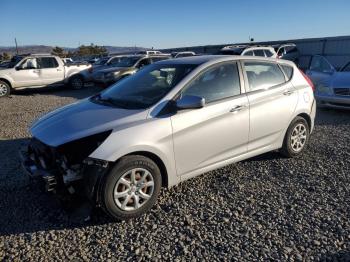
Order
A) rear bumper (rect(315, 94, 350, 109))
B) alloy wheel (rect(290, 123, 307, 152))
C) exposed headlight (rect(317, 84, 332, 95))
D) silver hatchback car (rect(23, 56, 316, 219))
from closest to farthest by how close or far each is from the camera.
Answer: silver hatchback car (rect(23, 56, 316, 219)) < alloy wheel (rect(290, 123, 307, 152)) < rear bumper (rect(315, 94, 350, 109)) < exposed headlight (rect(317, 84, 332, 95))

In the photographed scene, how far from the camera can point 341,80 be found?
8594mm

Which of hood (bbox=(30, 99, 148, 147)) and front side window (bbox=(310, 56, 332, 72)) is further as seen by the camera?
front side window (bbox=(310, 56, 332, 72))

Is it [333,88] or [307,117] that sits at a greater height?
[307,117]

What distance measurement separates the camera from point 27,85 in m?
14.1

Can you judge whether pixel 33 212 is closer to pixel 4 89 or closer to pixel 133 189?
pixel 133 189

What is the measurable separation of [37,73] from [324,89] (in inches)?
446

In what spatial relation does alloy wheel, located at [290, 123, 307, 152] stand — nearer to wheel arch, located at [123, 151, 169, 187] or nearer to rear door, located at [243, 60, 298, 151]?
rear door, located at [243, 60, 298, 151]

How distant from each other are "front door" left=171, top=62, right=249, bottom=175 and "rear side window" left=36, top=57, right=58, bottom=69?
39.5 ft

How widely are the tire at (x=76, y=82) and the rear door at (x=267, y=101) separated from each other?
12.3 meters

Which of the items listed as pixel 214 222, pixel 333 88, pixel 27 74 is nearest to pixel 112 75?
pixel 27 74

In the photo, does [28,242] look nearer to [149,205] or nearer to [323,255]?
[149,205]

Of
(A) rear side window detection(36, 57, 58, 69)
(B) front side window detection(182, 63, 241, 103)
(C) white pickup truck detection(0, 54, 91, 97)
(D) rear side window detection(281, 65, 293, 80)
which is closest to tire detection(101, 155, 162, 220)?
(B) front side window detection(182, 63, 241, 103)

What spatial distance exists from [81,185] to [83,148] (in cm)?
38

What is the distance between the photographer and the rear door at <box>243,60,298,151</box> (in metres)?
4.57
